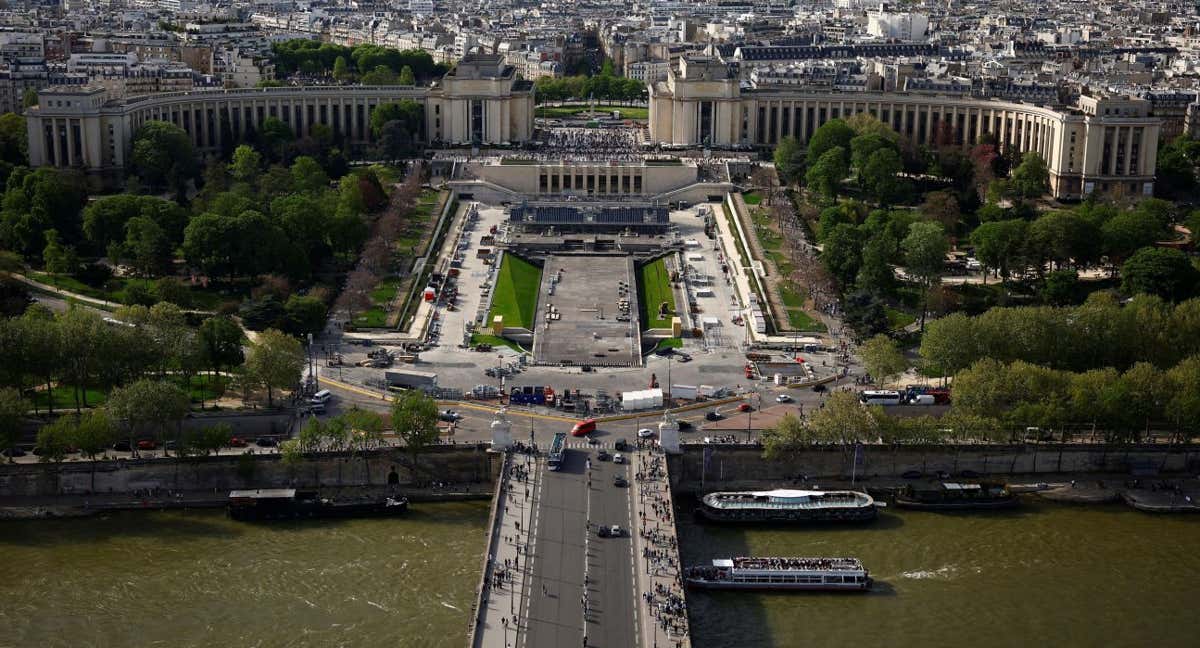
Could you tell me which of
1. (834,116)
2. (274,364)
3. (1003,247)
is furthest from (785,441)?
(834,116)

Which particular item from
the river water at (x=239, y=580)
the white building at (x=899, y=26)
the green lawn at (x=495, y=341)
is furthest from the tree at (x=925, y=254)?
the white building at (x=899, y=26)

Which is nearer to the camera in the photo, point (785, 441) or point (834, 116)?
point (785, 441)

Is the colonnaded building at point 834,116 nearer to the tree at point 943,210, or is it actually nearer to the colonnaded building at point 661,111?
the colonnaded building at point 661,111

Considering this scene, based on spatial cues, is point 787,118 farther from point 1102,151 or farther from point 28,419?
point 28,419

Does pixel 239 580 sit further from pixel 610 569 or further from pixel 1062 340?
pixel 1062 340

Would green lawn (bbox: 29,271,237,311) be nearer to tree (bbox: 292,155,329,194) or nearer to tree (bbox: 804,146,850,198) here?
tree (bbox: 292,155,329,194)

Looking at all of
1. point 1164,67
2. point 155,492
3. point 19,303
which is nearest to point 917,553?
point 155,492

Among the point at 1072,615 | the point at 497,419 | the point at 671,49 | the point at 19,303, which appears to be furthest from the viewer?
the point at 671,49
